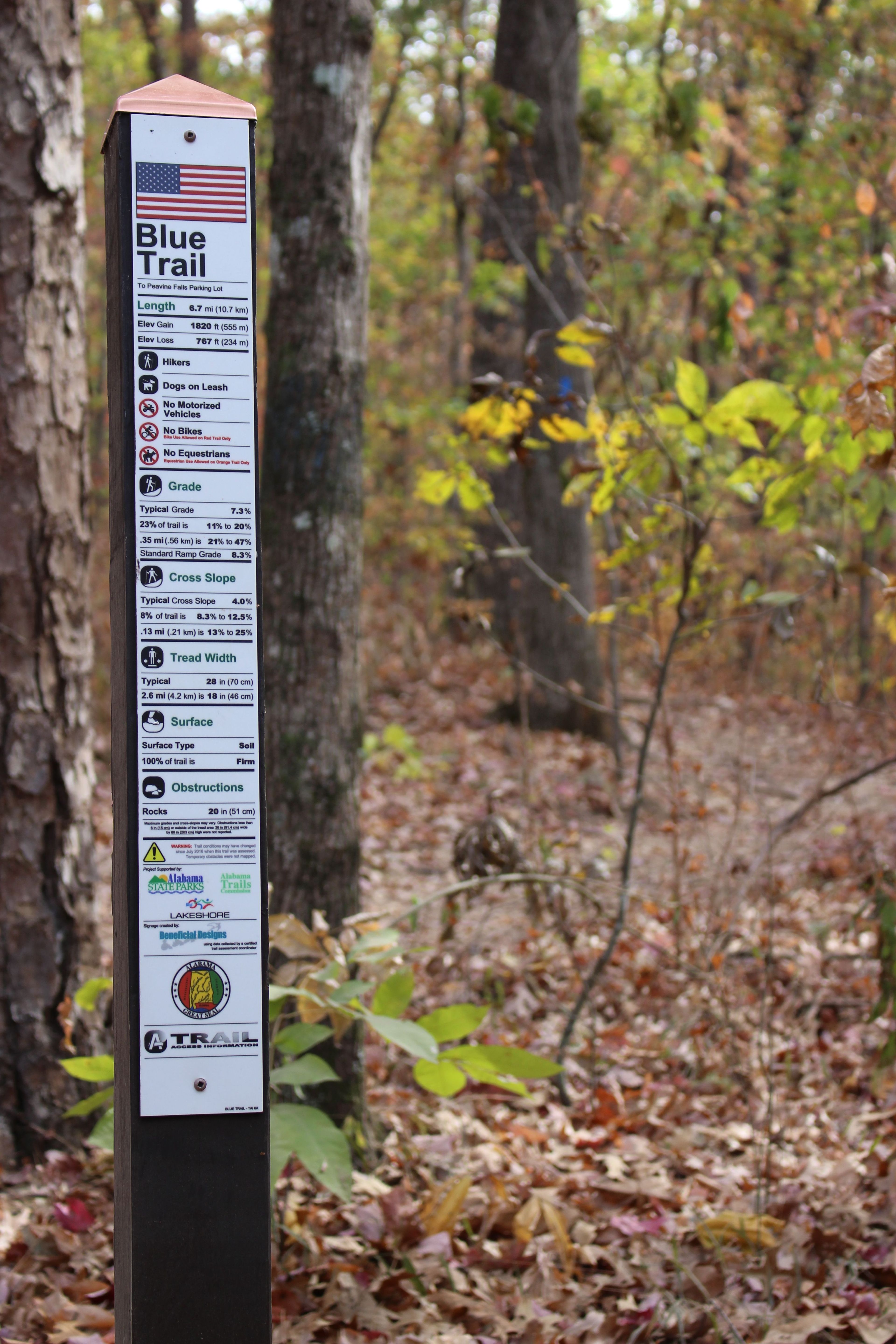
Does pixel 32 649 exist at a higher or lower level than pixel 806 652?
higher

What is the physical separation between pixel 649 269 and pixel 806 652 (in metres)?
4.73

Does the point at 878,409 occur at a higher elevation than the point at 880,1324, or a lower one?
higher

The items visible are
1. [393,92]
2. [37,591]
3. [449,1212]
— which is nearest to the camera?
[449,1212]

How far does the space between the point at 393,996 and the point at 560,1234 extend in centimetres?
85

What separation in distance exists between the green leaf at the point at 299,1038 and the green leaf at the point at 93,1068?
0.36m

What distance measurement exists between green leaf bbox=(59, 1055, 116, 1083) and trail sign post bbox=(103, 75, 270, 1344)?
0.65 m

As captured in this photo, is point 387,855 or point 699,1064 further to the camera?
point 387,855

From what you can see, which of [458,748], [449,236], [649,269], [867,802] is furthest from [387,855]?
[449,236]

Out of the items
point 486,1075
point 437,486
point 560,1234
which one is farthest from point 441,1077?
point 437,486

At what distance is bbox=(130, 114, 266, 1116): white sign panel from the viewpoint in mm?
1848

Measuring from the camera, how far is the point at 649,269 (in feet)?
38.6

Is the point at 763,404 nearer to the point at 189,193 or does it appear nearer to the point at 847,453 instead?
the point at 847,453

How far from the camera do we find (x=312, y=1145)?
2.47 metres

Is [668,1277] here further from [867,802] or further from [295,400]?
[867,802]
